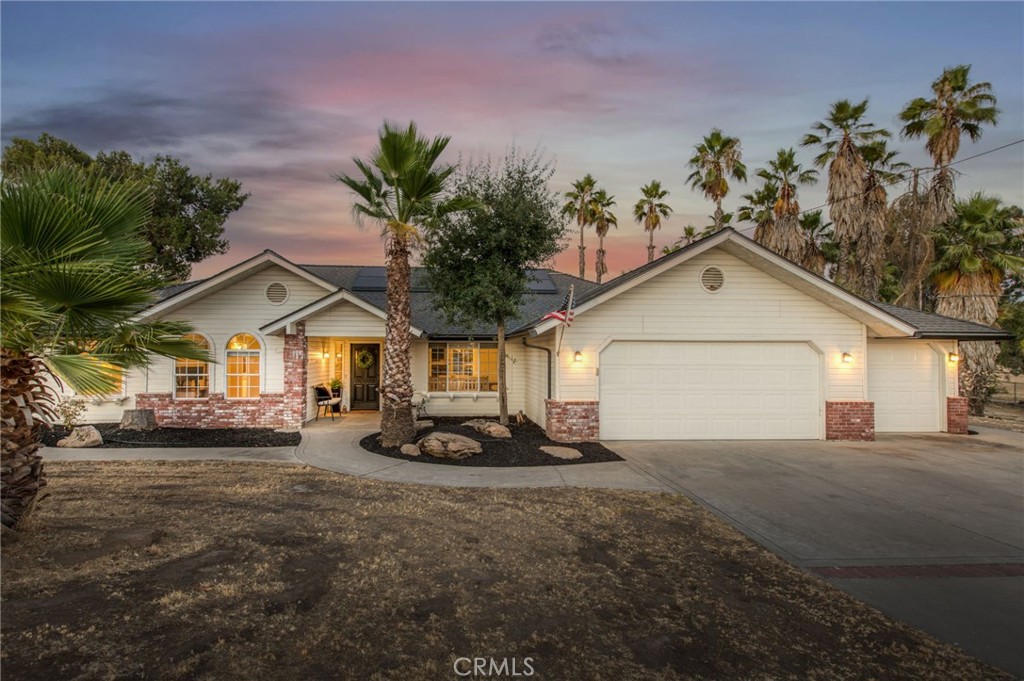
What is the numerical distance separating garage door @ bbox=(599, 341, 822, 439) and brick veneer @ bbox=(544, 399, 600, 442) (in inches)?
16.2

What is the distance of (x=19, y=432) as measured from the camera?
508 centimetres

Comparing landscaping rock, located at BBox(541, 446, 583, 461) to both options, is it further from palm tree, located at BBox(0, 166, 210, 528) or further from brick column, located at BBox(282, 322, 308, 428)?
brick column, located at BBox(282, 322, 308, 428)

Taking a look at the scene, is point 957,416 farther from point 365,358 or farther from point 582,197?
point 582,197

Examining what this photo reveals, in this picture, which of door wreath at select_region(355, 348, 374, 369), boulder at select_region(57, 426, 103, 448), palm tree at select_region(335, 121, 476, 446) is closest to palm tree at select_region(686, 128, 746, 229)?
door wreath at select_region(355, 348, 374, 369)

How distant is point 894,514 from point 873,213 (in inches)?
780

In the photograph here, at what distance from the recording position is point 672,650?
3.52m

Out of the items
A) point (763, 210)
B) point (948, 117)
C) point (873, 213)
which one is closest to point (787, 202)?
point (763, 210)

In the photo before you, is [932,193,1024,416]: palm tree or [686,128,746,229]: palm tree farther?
[686,128,746,229]: palm tree

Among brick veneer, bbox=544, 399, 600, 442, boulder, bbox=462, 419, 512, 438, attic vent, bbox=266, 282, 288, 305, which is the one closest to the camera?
brick veneer, bbox=544, 399, 600, 442

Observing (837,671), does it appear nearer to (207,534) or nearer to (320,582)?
(320,582)

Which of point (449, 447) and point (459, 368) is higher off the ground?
point (459, 368)

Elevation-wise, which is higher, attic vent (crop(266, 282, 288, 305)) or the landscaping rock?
attic vent (crop(266, 282, 288, 305))

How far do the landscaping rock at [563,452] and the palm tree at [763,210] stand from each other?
70.4 ft

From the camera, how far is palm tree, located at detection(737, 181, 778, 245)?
2614cm
